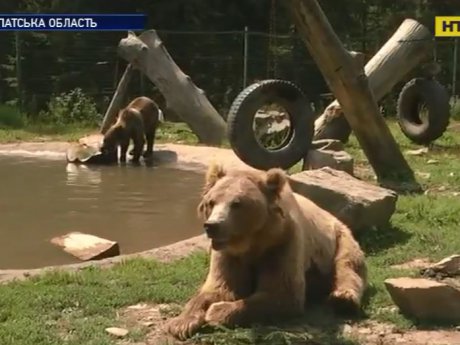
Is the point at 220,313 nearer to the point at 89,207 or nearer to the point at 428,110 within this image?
the point at 89,207

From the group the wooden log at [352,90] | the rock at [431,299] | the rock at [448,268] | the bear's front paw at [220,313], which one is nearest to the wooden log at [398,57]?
the wooden log at [352,90]

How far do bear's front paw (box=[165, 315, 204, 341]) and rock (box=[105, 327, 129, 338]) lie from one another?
22 centimetres

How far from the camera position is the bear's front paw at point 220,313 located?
459cm

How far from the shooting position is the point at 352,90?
982 cm

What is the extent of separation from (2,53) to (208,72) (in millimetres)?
4805

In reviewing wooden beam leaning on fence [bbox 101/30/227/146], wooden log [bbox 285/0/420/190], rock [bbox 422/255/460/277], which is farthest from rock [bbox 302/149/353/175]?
wooden beam leaning on fence [bbox 101/30/227/146]

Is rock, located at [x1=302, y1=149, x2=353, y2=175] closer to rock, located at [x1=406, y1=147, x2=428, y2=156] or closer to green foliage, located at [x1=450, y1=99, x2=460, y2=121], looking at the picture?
rock, located at [x1=406, y1=147, x2=428, y2=156]

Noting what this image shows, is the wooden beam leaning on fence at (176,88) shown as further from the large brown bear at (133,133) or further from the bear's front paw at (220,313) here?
the bear's front paw at (220,313)

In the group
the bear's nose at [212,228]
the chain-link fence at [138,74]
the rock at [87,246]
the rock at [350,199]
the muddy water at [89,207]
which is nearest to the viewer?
the bear's nose at [212,228]

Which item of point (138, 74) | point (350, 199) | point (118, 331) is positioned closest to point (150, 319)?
point (118, 331)

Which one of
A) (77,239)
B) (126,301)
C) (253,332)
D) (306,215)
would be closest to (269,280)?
(253,332)

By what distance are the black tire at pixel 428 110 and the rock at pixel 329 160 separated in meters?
3.99

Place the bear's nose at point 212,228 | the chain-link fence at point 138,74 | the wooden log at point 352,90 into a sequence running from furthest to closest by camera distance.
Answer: the chain-link fence at point 138,74 < the wooden log at point 352,90 < the bear's nose at point 212,228

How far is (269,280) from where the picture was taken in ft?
15.4
